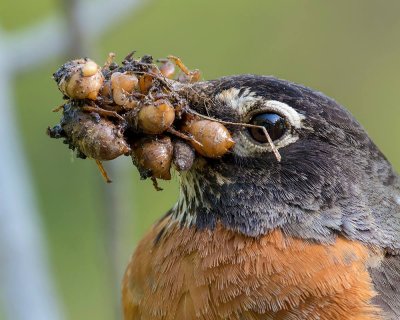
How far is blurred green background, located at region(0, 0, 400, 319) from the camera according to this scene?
1057 centimetres

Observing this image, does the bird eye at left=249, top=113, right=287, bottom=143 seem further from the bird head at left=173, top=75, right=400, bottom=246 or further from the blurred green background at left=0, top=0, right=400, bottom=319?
the blurred green background at left=0, top=0, right=400, bottom=319

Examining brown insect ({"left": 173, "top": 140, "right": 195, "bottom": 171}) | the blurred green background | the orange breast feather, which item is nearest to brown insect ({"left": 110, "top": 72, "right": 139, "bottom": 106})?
brown insect ({"left": 173, "top": 140, "right": 195, "bottom": 171})

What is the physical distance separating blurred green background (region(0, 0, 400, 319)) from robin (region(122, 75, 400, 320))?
6.17 meters

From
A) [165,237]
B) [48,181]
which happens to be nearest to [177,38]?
[48,181]

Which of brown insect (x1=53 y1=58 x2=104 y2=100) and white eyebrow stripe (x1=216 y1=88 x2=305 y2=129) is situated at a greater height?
brown insect (x1=53 y1=58 x2=104 y2=100)

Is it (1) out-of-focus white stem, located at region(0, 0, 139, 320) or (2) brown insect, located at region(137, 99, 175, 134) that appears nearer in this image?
(2) brown insect, located at region(137, 99, 175, 134)

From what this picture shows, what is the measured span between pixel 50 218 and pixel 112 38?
8.06 ft

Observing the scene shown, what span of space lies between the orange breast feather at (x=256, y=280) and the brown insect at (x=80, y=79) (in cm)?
95

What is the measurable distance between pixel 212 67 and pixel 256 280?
7210 mm

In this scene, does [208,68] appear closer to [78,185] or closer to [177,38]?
[177,38]

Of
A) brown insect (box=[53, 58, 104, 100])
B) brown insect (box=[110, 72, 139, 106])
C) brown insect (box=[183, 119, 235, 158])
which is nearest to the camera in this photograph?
brown insect (box=[53, 58, 104, 100])

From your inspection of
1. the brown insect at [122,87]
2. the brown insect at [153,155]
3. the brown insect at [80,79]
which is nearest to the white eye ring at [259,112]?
the brown insect at [153,155]

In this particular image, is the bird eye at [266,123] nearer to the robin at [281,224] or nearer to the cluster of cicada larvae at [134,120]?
the robin at [281,224]

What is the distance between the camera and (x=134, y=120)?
391 centimetres
